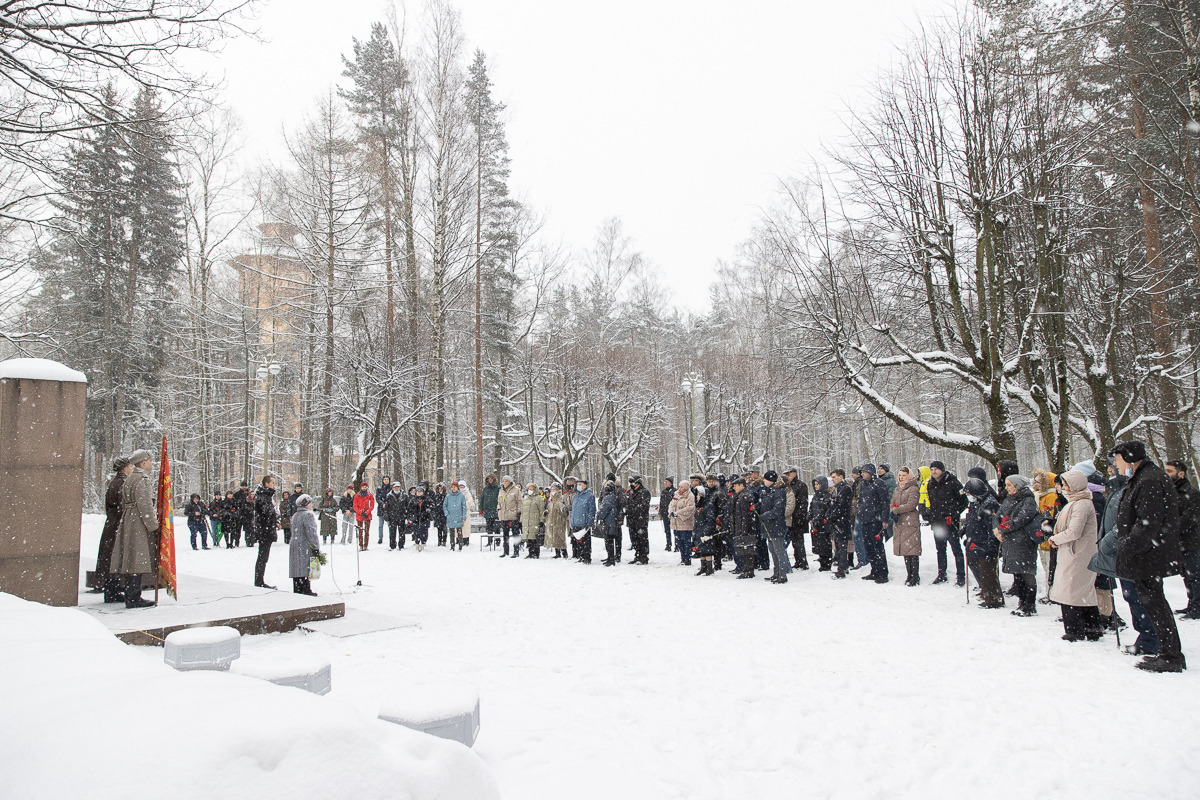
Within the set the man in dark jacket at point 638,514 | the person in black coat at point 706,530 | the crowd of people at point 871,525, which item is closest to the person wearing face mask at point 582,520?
the crowd of people at point 871,525

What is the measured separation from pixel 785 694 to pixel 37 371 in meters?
8.03

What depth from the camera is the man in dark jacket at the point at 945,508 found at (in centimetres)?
1024

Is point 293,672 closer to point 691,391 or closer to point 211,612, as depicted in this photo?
point 211,612

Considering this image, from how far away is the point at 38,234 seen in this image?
392 inches

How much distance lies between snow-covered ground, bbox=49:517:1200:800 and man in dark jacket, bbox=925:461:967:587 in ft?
3.36

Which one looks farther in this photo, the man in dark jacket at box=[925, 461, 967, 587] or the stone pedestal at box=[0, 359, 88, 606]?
the man in dark jacket at box=[925, 461, 967, 587]

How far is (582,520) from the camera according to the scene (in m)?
14.7

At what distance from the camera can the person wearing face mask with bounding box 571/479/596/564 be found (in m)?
14.5

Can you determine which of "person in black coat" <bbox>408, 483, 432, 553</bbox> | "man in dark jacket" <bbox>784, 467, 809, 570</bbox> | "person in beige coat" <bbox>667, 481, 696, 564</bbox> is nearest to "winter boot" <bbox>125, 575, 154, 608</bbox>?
"person in beige coat" <bbox>667, 481, 696, 564</bbox>

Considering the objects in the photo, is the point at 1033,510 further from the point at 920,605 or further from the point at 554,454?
the point at 554,454

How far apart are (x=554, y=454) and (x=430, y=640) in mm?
19290

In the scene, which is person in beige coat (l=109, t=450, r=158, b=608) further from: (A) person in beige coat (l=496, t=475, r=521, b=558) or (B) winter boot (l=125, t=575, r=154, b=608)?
(A) person in beige coat (l=496, t=475, r=521, b=558)

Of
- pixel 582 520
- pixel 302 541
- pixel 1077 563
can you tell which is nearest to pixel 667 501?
pixel 582 520

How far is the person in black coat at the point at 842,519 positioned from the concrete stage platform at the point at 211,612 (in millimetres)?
7988
